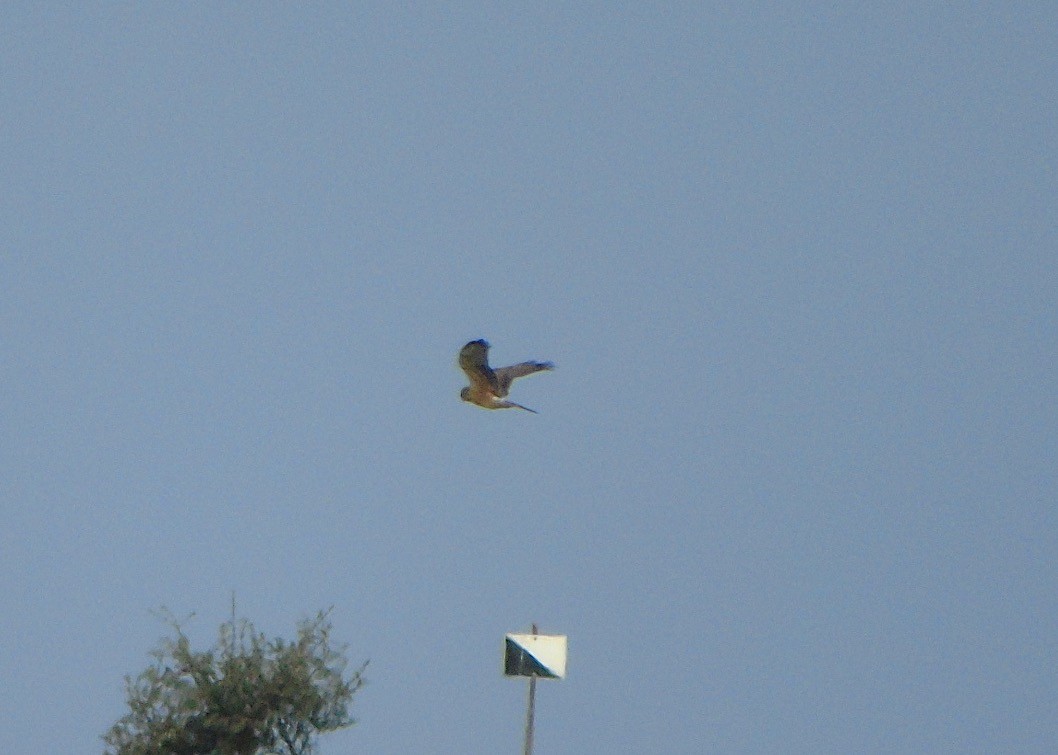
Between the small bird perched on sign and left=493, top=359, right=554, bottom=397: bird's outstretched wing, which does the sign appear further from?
left=493, top=359, right=554, bottom=397: bird's outstretched wing

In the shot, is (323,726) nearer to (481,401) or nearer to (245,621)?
(245,621)

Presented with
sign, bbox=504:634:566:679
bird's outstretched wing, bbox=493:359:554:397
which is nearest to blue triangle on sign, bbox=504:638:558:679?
sign, bbox=504:634:566:679

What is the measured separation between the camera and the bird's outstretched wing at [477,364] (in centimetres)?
2164

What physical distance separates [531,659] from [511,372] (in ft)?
25.7

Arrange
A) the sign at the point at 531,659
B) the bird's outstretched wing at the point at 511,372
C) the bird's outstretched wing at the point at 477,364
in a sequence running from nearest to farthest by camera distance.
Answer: the sign at the point at 531,659, the bird's outstretched wing at the point at 477,364, the bird's outstretched wing at the point at 511,372

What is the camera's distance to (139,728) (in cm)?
2266

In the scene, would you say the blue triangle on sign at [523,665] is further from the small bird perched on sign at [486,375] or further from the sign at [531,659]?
the small bird perched on sign at [486,375]

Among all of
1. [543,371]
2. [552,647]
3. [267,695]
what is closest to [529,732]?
[552,647]

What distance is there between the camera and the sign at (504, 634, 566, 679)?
1691 cm

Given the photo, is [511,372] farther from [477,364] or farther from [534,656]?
[534,656]

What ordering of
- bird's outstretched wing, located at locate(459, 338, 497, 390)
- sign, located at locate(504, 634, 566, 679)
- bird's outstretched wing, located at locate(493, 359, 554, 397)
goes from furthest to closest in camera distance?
bird's outstretched wing, located at locate(493, 359, 554, 397), bird's outstretched wing, located at locate(459, 338, 497, 390), sign, located at locate(504, 634, 566, 679)

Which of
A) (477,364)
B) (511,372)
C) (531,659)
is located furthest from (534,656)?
(511,372)

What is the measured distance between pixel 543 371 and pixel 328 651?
16.0 ft

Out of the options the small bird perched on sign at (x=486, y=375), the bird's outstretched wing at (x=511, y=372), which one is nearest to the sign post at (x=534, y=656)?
the small bird perched on sign at (x=486, y=375)
